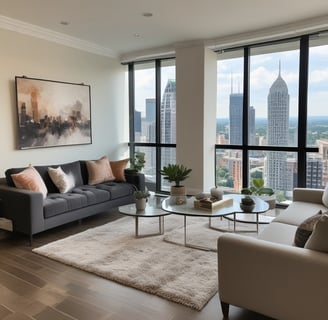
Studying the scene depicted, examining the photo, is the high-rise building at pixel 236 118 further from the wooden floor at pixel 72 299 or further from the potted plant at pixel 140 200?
the wooden floor at pixel 72 299

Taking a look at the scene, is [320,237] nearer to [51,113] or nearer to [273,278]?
[273,278]

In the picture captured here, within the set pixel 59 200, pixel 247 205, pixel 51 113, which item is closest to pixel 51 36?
pixel 51 113

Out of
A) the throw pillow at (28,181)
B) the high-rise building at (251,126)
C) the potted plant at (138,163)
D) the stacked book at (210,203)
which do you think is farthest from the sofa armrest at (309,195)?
the throw pillow at (28,181)

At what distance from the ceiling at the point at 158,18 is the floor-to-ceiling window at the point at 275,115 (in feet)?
1.48

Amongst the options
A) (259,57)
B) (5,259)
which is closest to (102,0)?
(259,57)

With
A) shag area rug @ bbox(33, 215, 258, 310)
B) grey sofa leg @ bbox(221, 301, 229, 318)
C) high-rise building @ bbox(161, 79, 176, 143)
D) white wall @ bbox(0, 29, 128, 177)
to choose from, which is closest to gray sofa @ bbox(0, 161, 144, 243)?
shag area rug @ bbox(33, 215, 258, 310)

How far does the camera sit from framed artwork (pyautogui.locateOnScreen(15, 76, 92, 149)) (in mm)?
4707

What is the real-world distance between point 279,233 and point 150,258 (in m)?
1.32

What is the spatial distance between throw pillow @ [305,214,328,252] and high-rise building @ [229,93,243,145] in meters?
3.70

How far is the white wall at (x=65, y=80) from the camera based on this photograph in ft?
14.9

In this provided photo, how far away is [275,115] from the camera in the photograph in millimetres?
5195

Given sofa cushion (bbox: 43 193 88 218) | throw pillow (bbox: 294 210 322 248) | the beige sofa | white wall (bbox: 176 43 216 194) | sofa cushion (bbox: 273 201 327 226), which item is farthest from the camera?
white wall (bbox: 176 43 216 194)

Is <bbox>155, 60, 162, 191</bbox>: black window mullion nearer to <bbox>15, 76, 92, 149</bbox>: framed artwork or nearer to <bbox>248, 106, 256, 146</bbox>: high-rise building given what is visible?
<bbox>15, 76, 92, 149</bbox>: framed artwork

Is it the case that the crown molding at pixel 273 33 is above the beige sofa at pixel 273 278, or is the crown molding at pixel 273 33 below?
above
